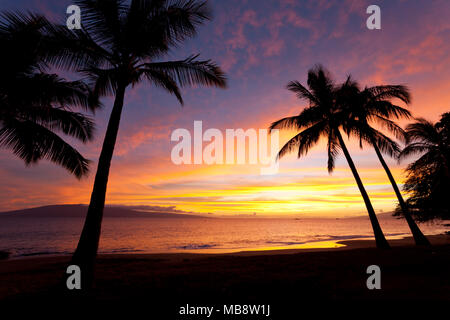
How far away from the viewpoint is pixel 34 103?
25.2 feet

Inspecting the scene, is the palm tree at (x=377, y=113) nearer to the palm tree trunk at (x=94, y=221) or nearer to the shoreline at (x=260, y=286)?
the shoreline at (x=260, y=286)

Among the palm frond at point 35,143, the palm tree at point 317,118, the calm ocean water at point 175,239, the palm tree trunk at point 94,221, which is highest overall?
the palm tree at point 317,118

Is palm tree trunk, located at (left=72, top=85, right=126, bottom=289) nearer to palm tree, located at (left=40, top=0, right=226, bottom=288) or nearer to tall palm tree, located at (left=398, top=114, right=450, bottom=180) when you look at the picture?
palm tree, located at (left=40, top=0, right=226, bottom=288)

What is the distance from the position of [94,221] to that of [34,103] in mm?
4453

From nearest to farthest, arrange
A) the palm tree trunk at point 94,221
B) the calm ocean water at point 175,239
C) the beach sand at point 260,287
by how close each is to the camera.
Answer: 1. the beach sand at point 260,287
2. the palm tree trunk at point 94,221
3. the calm ocean water at point 175,239

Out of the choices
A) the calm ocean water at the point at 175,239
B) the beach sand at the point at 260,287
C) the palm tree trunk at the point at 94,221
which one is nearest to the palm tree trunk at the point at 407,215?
the beach sand at the point at 260,287

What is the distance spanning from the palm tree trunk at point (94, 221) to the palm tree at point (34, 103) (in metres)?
1.98

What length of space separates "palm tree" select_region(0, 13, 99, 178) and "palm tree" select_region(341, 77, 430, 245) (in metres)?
13.4

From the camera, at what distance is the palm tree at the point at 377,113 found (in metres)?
13.9

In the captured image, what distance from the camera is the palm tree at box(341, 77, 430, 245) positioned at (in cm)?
1395

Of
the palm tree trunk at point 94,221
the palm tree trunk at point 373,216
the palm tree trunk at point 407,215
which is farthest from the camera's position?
the palm tree trunk at point 407,215

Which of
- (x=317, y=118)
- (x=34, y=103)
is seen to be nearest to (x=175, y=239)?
(x=317, y=118)

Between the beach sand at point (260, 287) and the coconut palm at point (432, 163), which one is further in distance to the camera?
the coconut palm at point (432, 163)

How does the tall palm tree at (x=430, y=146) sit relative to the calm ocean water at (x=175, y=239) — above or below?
above
